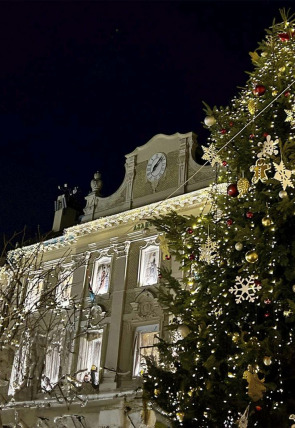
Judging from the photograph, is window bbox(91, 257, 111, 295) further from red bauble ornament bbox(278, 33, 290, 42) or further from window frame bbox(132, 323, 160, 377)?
red bauble ornament bbox(278, 33, 290, 42)

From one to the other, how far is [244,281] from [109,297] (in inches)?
473

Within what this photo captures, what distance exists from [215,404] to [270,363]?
1.30 metres

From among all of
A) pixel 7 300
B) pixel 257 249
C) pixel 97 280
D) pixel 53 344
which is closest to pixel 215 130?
pixel 257 249

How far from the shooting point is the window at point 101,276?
21516 mm

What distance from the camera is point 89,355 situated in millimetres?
20406

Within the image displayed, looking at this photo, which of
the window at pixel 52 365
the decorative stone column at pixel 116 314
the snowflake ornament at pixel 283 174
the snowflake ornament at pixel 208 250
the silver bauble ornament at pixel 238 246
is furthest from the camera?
the window at pixel 52 365

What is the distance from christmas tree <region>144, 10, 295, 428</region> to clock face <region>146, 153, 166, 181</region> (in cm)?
1097

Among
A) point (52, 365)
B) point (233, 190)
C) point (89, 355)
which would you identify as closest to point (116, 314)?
point (89, 355)

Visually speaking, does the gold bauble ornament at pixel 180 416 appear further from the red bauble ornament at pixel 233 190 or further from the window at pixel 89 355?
the window at pixel 89 355

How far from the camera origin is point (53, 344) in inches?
849

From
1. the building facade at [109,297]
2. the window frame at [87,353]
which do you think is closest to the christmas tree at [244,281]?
the building facade at [109,297]

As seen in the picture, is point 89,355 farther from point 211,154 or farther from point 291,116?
point 291,116

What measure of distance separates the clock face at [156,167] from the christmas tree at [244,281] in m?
11.0

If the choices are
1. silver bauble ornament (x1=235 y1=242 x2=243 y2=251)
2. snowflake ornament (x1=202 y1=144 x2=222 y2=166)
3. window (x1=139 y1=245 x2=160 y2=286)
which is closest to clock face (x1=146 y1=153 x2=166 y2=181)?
window (x1=139 y1=245 x2=160 y2=286)
